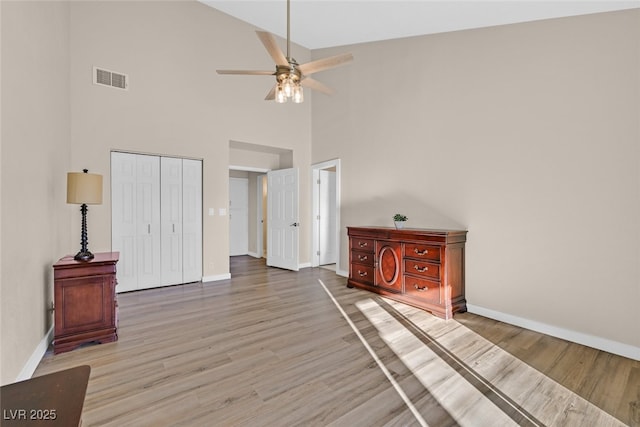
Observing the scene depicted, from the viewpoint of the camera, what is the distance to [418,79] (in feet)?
14.2

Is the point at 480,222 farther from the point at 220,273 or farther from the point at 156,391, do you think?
the point at 220,273

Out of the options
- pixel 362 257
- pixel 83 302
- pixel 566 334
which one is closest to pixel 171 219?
pixel 83 302

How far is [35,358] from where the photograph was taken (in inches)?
96.4

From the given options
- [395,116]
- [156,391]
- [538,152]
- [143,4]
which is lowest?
[156,391]

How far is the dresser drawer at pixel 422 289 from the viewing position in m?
3.60

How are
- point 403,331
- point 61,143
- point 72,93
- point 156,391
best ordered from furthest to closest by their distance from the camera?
1. point 72,93
2. point 61,143
3. point 403,331
4. point 156,391

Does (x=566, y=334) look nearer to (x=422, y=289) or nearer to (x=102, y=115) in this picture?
(x=422, y=289)

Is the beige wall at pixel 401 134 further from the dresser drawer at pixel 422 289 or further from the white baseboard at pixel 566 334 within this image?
the dresser drawer at pixel 422 289

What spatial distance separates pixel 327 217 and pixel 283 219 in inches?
41.3

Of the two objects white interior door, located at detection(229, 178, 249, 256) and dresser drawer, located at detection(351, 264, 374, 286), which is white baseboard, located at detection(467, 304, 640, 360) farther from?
white interior door, located at detection(229, 178, 249, 256)

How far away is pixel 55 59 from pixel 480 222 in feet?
16.8

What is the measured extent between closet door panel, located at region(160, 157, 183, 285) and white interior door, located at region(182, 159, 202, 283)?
0.21 feet

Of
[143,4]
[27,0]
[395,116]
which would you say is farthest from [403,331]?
[143,4]

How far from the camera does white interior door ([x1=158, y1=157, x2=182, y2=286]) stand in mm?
4887
